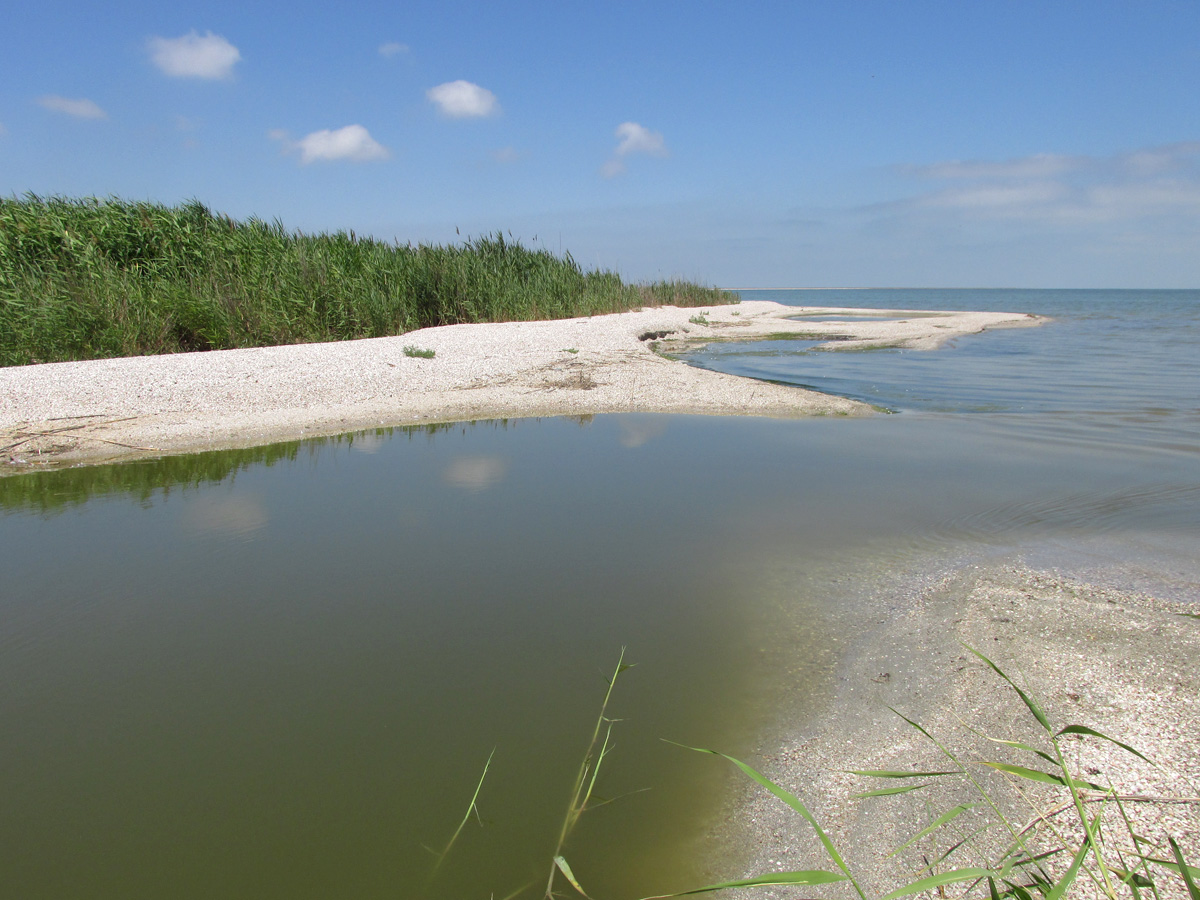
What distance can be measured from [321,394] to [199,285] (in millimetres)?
5232

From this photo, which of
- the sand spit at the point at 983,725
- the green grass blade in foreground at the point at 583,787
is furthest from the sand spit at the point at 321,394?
the green grass blade in foreground at the point at 583,787

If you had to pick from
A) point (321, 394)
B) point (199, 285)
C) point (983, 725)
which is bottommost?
point (983, 725)

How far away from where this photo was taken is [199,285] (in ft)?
36.6

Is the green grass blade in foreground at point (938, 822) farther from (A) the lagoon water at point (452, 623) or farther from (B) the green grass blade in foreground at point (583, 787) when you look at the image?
(B) the green grass blade in foreground at point (583, 787)

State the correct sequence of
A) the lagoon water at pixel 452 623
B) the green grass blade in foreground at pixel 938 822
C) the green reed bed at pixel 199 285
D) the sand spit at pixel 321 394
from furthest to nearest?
the green reed bed at pixel 199 285 → the sand spit at pixel 321 394 → the lagoon water at pixel 452 623 → the green grass blade in foreground at pixel 938 822

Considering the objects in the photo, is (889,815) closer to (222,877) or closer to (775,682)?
(775,682)

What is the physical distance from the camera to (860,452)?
5410mm

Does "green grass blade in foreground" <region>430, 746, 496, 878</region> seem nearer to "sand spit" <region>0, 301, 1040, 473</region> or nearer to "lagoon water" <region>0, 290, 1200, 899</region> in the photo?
"lagoon water" <region>0, 290, 1200, 899</region>

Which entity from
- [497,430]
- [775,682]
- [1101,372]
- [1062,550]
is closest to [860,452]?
[1062,550]

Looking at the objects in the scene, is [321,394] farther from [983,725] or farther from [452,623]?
[983,725]

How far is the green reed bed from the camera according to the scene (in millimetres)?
9188

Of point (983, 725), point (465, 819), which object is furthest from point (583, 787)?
point (983, 725)

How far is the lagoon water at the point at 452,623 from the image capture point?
1.71 meters

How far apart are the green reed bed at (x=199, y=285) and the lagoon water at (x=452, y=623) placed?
5.19 m
